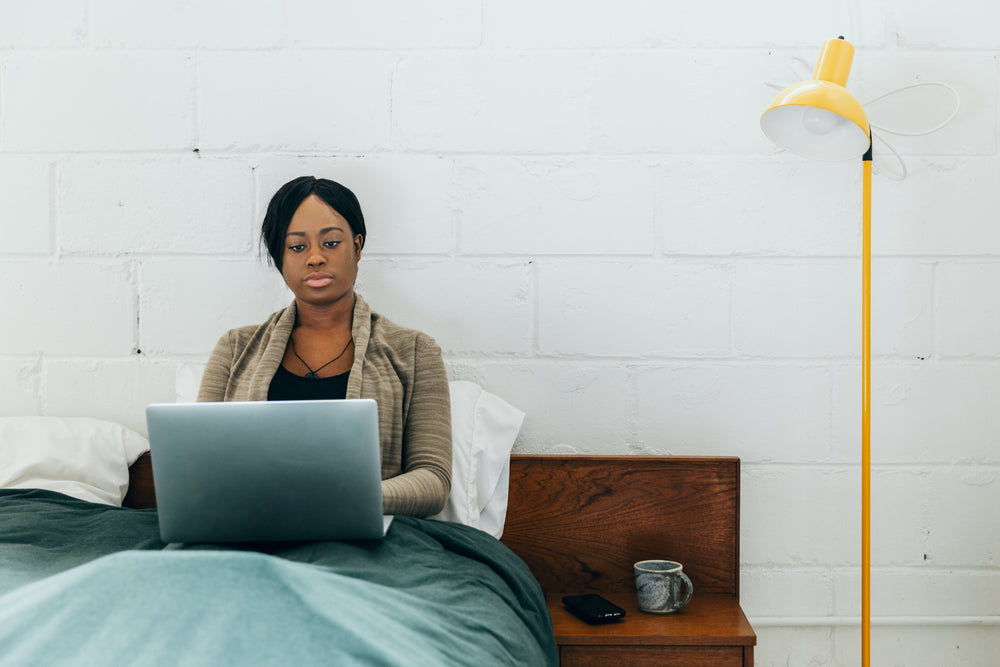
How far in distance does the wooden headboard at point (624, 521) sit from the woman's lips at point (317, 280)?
58 centimetres

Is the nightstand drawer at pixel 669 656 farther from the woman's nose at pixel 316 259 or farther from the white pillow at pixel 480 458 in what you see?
the woman's nose at pixel 316 259

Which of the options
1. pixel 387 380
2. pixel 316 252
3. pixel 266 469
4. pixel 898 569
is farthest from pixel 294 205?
pixel 898 569

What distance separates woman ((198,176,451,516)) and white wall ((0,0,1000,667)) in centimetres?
16

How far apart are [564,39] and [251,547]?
1.24m

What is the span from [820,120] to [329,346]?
1.02 meters

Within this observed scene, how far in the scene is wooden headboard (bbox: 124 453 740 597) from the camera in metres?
1.71

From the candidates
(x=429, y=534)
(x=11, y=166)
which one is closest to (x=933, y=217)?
(x=429, y=534)

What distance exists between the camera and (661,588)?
5.03 feet

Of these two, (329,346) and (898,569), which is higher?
(329,346)

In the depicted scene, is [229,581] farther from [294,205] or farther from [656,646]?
[294,205]

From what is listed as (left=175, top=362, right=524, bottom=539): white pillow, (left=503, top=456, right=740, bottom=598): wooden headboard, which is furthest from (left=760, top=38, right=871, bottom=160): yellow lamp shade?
(left=175, top=362, right=524, bottom=539): white pillow

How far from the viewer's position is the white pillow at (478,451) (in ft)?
5.40

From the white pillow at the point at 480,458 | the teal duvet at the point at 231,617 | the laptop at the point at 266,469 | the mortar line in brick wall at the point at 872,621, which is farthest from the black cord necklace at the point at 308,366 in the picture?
the mortar line in brick wall at the point at 872,621

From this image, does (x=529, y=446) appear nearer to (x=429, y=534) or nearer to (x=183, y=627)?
(x=429, y=534)
